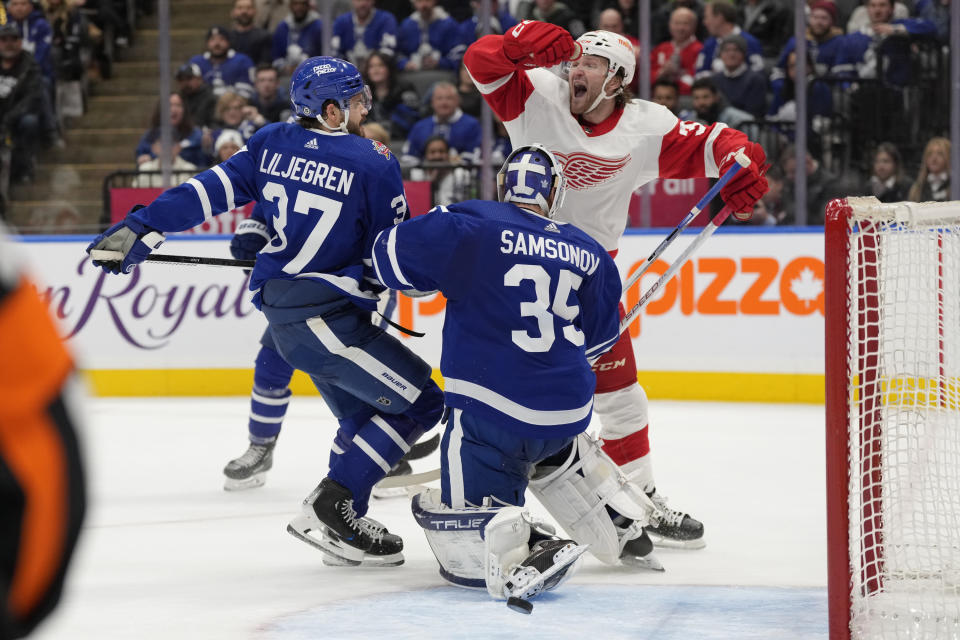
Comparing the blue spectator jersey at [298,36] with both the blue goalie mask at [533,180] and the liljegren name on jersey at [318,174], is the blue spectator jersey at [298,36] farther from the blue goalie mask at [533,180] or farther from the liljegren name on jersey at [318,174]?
the blue goalie mask at [533,180]

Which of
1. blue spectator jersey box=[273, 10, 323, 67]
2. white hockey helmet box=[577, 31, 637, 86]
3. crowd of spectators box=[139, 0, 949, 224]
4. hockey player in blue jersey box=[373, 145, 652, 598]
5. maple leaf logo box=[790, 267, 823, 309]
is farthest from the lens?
blue spectator jersey box=[273, 10, 323, 67]

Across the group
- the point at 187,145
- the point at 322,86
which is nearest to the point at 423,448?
the point at 322,86

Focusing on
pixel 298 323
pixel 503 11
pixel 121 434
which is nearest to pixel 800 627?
pixel 298 323

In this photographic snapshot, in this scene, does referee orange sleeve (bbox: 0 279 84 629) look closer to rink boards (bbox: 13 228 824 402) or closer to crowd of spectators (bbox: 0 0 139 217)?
rink boards (bbox: 13 228 824 402)

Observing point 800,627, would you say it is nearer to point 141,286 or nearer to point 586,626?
point 586,626

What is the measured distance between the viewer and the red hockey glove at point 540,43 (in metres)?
3.03

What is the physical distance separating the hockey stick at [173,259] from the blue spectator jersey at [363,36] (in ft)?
12.9

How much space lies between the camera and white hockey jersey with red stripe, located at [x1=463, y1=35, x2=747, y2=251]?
3.34 metres

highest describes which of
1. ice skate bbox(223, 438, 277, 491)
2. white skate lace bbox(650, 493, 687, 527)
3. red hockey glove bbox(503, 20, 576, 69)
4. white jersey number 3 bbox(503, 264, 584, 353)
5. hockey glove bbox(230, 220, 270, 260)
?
red hockey glove bbox(503, 20, 576, 69)

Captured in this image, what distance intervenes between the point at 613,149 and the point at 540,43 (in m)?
0.44

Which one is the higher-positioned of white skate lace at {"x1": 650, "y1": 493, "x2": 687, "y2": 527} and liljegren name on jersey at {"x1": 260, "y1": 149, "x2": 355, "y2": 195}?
liljegren name on jersey at {"x1": 260, "y1": 149, "x2": 355, "y2": 195}

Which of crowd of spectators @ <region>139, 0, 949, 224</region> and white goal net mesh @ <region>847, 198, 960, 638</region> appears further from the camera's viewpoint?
crowd of spectators @ <region>139, 0, 949, 224</region>

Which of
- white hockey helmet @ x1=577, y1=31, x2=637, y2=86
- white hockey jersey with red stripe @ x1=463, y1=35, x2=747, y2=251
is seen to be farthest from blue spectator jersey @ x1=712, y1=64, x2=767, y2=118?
white hockey helmet @ x1=577, y1=31, x2=637, y2=86

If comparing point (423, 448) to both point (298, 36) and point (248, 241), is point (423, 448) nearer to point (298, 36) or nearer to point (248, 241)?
point (248, 241)
